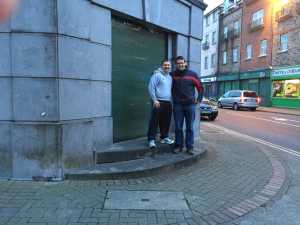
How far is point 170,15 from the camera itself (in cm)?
796

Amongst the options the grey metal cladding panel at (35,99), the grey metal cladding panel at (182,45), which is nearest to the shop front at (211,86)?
the grey metal cladding panel at (182,45)

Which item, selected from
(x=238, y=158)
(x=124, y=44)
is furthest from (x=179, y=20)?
(x=238, y=158)

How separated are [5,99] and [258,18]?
3250 cm

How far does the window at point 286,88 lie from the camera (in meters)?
27.8

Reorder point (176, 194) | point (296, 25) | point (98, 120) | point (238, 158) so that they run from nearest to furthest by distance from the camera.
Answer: point (176, 194) < point (98, 120) < point (238, 158) < point (296, 25)

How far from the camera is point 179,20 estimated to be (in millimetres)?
8344

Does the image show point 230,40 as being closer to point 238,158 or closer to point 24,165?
point 238,158

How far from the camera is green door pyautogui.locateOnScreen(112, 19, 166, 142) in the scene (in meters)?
6.91

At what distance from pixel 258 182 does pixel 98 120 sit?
2.91m

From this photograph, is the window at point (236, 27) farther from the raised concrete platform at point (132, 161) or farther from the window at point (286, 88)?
the raised concrete platform at point (132, 161)

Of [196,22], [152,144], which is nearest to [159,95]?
[152,144]

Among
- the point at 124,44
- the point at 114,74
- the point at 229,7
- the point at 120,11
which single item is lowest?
the point at 114,74

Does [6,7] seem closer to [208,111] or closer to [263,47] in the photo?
[208,111]

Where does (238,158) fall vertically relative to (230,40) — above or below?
below
